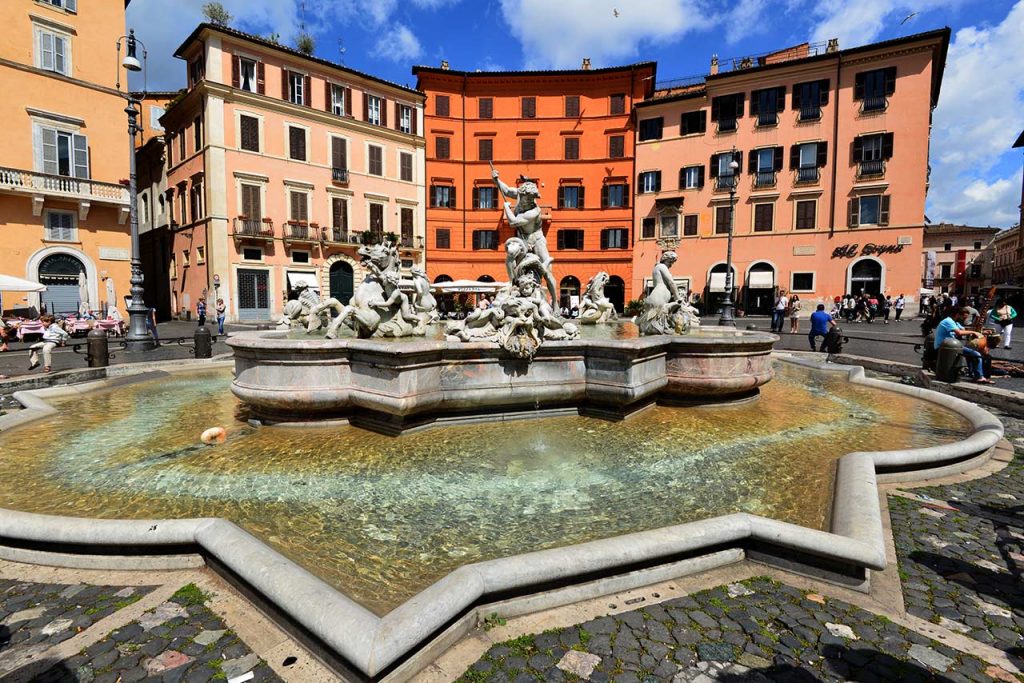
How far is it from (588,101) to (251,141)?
926 inches

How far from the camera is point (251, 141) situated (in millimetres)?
29703

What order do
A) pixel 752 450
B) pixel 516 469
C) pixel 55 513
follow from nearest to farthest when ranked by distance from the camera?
1. pixel 55 513
2. pixel 516 469
3. pixel 752 450

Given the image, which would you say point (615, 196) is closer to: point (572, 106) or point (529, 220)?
point (572, 106)

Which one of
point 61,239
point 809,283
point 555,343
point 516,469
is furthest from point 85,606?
point 809,283

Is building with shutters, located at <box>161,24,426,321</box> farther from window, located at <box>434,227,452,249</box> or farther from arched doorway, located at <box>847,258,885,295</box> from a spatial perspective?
arched doorway, located at <box>847,258,885,295</box>

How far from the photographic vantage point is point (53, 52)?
24.1 metres

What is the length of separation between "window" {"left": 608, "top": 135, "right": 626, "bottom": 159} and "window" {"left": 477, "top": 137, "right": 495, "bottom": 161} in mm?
8815

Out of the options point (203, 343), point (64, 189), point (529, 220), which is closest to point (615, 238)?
point (529, 220)

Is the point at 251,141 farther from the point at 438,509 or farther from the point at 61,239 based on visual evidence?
the point at 438,509

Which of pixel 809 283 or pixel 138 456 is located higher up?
pixel 809 283

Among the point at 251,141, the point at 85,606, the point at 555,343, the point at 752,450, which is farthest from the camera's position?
the point at 251,141

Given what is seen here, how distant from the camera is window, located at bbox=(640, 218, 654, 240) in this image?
1486 inches

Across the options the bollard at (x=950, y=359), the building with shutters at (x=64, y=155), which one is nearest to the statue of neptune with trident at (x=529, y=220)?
the bollard at (x=950, y=359)

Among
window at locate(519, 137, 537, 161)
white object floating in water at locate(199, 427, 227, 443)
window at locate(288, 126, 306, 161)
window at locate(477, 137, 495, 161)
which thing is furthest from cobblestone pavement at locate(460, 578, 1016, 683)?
window at locate(477, 137, 495, 161)
